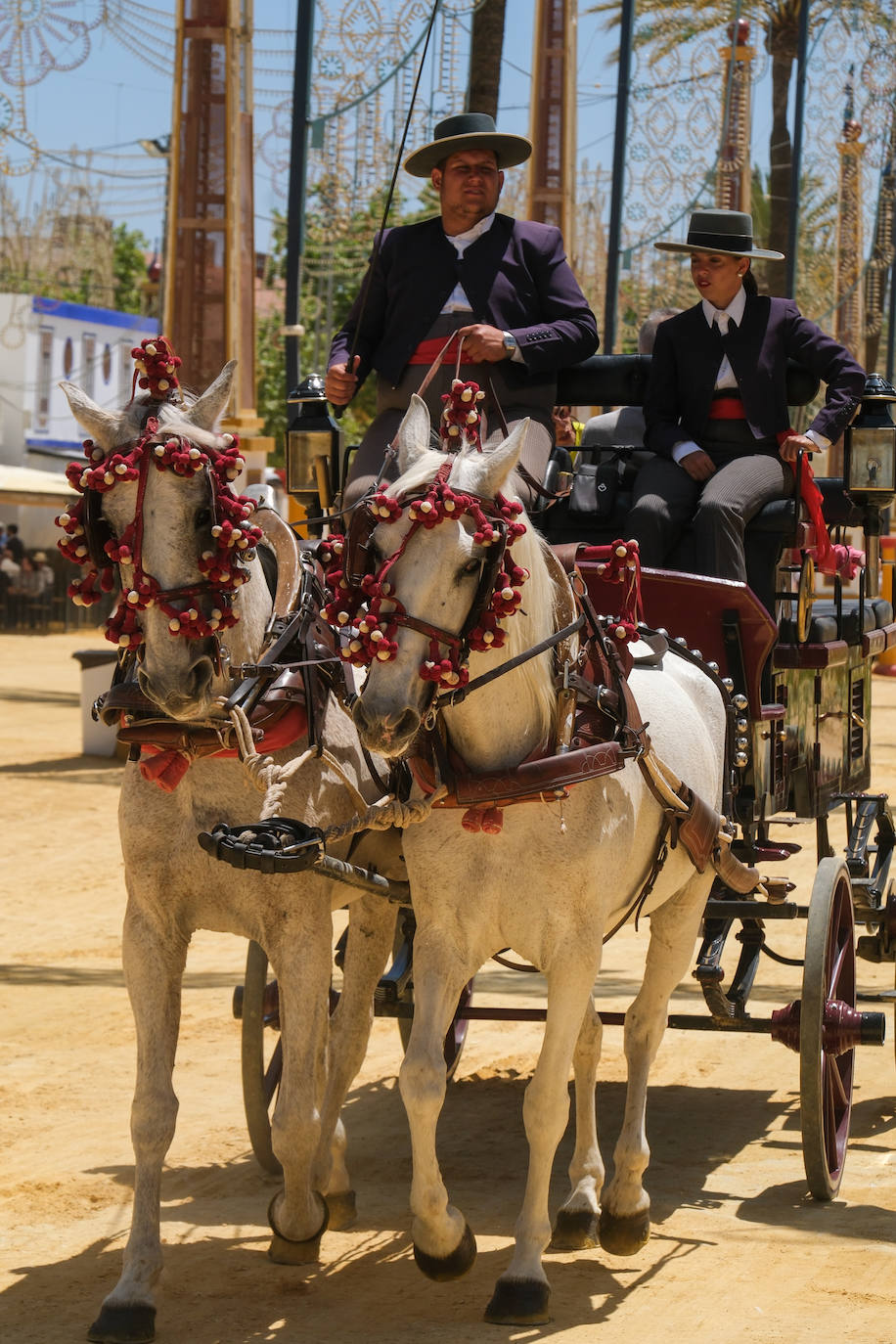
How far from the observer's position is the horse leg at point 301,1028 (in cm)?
475

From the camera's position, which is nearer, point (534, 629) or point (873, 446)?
point (534, 629)

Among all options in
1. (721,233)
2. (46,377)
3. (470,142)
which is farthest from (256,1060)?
(46,377)

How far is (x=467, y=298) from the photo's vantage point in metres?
5.75

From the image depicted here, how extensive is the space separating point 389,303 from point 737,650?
5.52 feet

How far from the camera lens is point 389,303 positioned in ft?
→ 19.4

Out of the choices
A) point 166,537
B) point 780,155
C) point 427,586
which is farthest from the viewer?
point 780,155

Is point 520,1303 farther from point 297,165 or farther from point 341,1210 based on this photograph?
point 297,165

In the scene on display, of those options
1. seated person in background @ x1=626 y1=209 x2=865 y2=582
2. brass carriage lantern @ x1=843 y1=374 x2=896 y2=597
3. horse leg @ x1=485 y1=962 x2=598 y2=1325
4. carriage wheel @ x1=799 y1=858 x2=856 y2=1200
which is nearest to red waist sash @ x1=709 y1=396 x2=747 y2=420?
seated person in background @ x1=626 y1=209 x2=865 y2=582

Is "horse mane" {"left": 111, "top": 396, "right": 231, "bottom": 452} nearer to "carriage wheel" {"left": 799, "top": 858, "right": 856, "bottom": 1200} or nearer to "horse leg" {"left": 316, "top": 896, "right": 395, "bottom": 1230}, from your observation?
"horse leg" {"left": 316, "top": 896, "right": 395, "bottom": 1230}

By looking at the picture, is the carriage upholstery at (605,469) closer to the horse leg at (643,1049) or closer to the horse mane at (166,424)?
the horse leg at (643,1049)

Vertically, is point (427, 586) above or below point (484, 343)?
below

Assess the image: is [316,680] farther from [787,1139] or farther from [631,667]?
[787,1139]

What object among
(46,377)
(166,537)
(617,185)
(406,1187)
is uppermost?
(617,185)

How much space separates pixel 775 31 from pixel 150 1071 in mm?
25253
